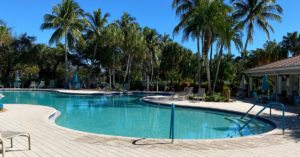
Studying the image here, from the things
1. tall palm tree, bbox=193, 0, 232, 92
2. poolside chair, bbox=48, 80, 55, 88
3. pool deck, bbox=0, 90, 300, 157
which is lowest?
pool deck, bbox=0, 90, 300, 157

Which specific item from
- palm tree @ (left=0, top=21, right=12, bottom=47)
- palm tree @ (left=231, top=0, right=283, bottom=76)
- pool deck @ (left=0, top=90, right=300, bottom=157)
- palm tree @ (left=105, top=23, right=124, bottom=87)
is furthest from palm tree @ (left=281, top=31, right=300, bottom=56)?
palm tree @ (left=0, top=21, right=12, bottom=47)

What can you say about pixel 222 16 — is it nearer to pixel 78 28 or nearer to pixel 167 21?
pixel 167 21

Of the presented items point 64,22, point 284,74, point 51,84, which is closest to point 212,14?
point 284,74

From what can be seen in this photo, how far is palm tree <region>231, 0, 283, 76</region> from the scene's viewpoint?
1944 centimetres

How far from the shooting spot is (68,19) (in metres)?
25.7

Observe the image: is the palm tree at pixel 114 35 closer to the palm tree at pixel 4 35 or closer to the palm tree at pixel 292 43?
the palm tree at pixel 4 35

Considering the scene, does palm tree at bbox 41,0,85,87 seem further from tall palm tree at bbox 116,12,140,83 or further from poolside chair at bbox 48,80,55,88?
poolside chair at bbox 48,80,55,88

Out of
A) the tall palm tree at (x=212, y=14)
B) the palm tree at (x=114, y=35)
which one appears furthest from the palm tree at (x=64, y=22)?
the tall palm tree at (x=212, y=14)

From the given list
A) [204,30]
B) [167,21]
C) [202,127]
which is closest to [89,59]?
[167,21]

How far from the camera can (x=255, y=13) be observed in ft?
64.0

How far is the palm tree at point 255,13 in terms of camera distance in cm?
1944

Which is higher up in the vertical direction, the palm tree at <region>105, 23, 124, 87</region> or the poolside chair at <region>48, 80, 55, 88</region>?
the palm tree at <region>105, 23, 124, 87</region>

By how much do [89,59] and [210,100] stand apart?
70.2 feet

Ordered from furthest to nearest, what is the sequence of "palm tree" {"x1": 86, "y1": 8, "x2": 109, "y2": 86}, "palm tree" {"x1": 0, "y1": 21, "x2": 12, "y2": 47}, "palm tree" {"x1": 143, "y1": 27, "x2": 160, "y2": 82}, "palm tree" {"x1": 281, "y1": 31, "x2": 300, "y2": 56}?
1. "palm tree" {"x1": 143, "y1": 27, "x2": 160, "y2": 82}
2. "palm tree" {"x1": 281, "y1": 31, "x2": 300, "y2": 56}
3. "palm tree" {"x1": 86, "y1": 8, "x2": 109, "y2": 86}
4. "palm tree" {"x1": 0, "y1": 21, "x2": 12, "y2": 47}
